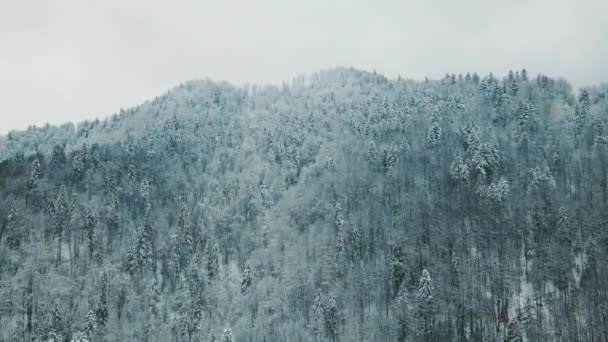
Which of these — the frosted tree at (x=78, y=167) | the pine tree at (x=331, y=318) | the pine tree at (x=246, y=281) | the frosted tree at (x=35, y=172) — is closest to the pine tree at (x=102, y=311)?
the pine tree at (x=246, y=281)

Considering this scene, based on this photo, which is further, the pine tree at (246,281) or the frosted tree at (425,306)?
the pine tree at (246,281)

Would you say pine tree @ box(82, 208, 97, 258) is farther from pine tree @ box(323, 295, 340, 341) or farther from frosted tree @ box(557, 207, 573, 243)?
frosted tree @ box(557, 207, 573, 243)

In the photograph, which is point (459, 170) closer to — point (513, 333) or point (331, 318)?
point (331, 318)

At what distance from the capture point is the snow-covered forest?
114m

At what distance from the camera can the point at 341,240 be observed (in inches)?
5241

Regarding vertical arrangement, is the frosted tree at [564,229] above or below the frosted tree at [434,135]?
below

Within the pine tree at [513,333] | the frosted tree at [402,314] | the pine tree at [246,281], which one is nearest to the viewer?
the pine tree at [513,333]

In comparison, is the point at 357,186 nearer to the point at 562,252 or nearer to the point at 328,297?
the point at 328,297

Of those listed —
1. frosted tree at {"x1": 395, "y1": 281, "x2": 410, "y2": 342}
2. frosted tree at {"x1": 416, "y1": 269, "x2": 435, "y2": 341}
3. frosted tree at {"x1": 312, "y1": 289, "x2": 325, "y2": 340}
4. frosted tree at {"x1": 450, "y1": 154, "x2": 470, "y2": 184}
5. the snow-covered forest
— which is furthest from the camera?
frosted tree at {"x1": 450, "y1": 154, "x2": 470, "y2": 184}

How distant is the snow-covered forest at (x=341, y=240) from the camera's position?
373 ft

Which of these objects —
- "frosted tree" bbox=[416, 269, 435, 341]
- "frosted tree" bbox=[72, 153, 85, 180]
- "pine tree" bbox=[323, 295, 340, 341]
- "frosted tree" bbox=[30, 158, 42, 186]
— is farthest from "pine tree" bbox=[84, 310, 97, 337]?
"frosted tree" bbox=[416, 269, 435, 341]

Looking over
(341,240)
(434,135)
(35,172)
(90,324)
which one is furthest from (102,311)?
(434,135)

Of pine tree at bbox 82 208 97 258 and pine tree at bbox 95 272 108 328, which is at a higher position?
pine tree at bbox 82 208 97 258

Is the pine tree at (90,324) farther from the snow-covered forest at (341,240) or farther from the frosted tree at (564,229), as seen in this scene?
the frosted tree at (564,229)
